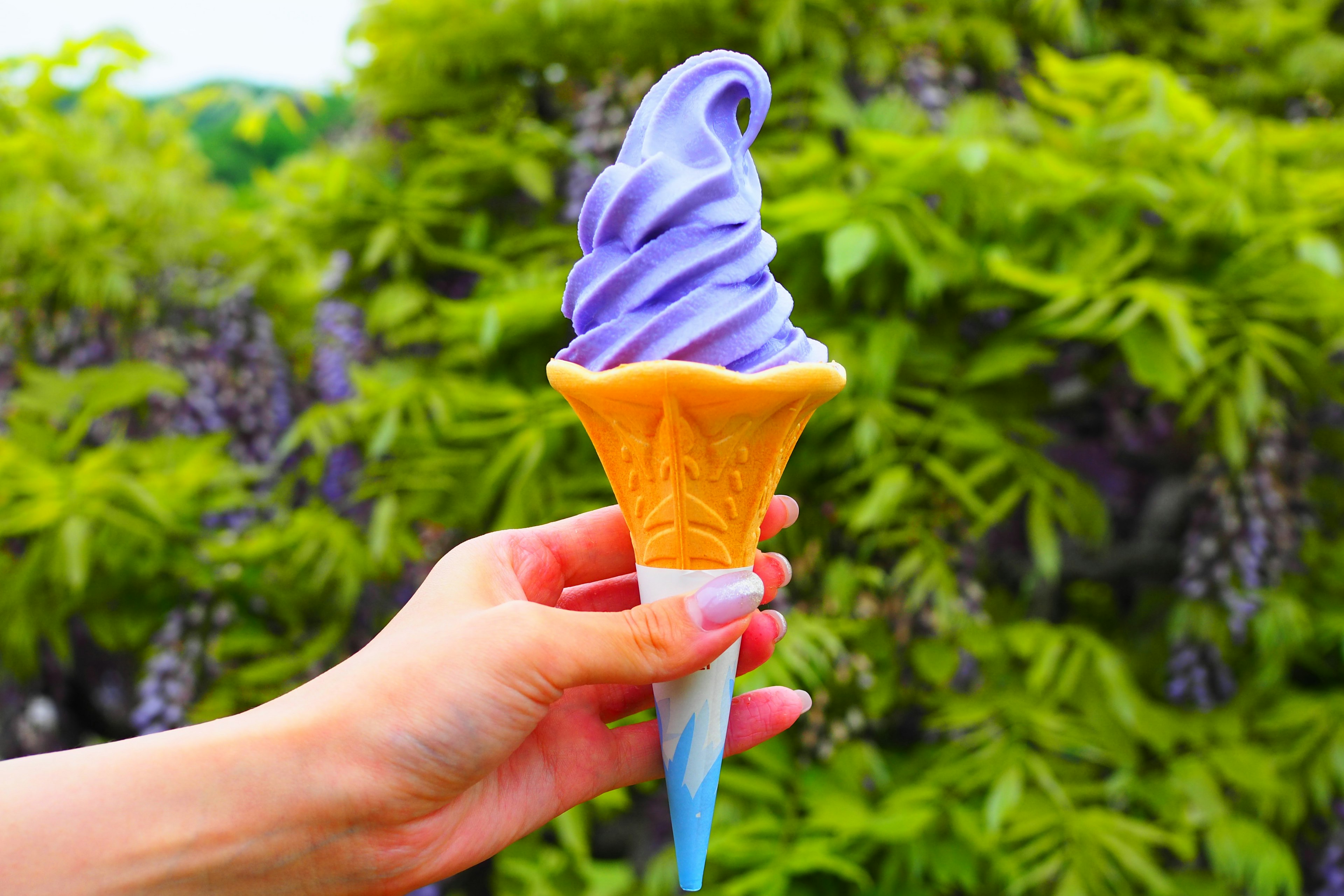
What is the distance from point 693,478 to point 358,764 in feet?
2.00

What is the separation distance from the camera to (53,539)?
2.84 m

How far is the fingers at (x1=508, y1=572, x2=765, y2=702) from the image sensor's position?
1.21 metres

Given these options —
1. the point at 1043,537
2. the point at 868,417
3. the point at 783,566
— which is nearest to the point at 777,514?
the point at 783,566

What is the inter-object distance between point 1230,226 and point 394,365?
2.55 metres

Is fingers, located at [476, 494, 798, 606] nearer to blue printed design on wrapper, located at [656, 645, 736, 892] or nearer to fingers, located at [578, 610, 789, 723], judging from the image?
fingers, located at [578, 610, 789, 723]

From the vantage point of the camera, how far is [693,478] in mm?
1330

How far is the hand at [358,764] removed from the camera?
1.12 m

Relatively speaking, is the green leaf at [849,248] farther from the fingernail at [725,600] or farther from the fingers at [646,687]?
the fingernail at [725,600]

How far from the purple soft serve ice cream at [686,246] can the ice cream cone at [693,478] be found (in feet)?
0.27

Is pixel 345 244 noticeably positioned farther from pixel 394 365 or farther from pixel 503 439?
pixel 503 439

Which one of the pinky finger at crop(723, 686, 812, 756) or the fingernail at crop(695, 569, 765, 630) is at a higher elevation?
the fingernail at crop(695, 569, 765, 630)

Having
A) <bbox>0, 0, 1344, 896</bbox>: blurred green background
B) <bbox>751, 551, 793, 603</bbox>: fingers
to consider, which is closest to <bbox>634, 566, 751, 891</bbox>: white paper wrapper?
<bbox>751, 551, 793, 603</bbox>: fingers

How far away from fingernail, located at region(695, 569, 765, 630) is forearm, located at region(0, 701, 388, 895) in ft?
1.75

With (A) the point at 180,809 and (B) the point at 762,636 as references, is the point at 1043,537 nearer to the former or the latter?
(B) the point at 762,636
